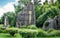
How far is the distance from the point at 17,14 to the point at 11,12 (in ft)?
0.43

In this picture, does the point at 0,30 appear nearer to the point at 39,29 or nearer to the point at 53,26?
the point at 39,29

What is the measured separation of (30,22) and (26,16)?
0.14 m

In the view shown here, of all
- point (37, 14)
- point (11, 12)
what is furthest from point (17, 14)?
point (37, 14)

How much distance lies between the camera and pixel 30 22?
3.55 metres

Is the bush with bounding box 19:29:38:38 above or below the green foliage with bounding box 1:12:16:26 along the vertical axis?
below

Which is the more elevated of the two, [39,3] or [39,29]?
[39,3]

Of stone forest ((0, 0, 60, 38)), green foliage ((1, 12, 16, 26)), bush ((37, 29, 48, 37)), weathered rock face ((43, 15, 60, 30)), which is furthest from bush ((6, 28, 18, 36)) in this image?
weathered rock face ((43, 15, 60, 30))

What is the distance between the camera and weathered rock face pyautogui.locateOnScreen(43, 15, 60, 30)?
3484mm

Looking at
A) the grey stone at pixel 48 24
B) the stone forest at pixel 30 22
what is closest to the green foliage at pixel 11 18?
the stone forest at pixel 30 22

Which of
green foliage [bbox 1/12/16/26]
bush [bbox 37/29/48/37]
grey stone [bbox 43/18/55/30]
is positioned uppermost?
green foliage [bbox 1/12/16/26]

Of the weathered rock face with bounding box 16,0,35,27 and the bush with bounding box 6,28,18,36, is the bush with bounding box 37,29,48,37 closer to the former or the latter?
the weathered rock face with bounding box 16,0,35,27

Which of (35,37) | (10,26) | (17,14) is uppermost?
(17,14)

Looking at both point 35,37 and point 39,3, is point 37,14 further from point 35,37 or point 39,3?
point 35,37

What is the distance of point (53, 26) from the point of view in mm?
3537
